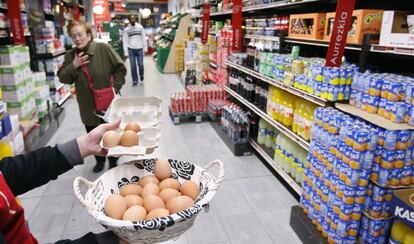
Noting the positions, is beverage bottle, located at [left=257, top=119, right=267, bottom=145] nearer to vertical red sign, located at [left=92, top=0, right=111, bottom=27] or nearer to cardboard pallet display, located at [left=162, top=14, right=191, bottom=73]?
cardboard pallet display, located at [left=162, top=14, right=191, bottom=73]

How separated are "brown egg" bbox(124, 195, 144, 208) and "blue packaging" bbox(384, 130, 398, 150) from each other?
1554mm

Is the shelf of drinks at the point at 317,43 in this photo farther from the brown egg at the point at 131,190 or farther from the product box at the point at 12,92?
the product box at the point at 12,92

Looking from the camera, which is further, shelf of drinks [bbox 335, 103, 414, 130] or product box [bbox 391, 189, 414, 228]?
shelf of drinks [bbox 335, 103, 414, 130]

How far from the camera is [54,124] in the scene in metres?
5.40

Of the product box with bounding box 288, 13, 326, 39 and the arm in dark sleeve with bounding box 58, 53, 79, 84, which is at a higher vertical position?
the product box with bounding box 288, 13, 326, 39

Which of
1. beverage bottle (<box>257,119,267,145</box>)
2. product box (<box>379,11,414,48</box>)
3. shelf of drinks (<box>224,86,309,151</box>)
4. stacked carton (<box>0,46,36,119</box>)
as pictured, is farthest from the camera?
stacked carton (<box>0,46,36,119</box>)

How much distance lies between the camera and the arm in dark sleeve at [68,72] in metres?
3.35

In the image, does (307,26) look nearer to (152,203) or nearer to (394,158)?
(394,158)

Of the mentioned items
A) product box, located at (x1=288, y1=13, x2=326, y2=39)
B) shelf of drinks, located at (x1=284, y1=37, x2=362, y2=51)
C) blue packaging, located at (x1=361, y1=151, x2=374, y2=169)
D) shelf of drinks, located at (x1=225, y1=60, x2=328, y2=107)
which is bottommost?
blue packaging, located at (x1=361, y1=151, x2=374, y2=169)

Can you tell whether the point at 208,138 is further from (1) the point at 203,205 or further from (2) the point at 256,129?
(1) the point at 203,205

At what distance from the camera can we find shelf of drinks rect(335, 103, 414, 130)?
1990 mm

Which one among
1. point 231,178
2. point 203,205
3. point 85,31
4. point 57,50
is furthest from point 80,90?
point 57,50

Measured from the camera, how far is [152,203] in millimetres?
1200

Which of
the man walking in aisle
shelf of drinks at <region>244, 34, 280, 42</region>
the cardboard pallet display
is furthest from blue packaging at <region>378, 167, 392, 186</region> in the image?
the cardboard pallet display
